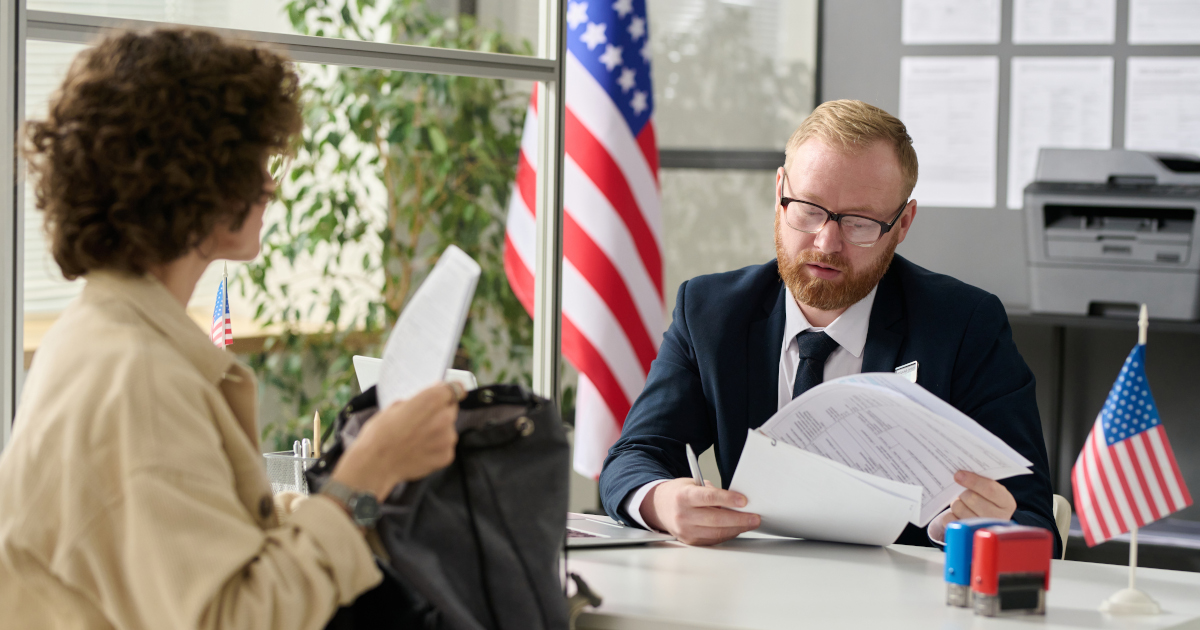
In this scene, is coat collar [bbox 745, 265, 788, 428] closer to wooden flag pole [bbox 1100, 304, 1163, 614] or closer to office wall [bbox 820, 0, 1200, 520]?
wooden flag pole [bbox 1100, 304, 1163, 614]

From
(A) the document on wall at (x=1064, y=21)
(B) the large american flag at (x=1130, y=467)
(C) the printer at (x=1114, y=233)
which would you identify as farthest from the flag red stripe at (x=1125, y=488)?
(A) the document on wall at (x=1064, y=21)

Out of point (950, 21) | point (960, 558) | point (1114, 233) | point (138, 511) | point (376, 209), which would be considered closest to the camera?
point (138, 511)

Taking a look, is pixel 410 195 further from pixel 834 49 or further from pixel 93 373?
pixel 93 373

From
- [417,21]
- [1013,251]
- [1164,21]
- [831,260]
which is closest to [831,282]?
[831,260]

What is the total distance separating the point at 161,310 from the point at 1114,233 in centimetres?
250

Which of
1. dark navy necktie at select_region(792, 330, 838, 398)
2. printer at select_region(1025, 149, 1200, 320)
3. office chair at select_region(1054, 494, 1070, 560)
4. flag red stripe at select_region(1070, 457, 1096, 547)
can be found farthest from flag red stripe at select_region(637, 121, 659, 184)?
flag red stripe at select_region(1070, 457, 1096, 547)

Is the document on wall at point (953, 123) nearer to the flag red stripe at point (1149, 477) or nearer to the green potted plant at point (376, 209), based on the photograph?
the green potted plant at point (376, 209)

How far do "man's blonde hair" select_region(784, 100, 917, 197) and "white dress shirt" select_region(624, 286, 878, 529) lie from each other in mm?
226

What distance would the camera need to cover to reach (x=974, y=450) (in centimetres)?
131

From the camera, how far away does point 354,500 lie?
38.2 inches

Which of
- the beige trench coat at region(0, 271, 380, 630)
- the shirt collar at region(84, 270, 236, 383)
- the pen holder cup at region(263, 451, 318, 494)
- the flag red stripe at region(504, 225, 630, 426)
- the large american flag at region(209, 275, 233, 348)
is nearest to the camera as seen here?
the beige trench coat at region(0, 271, 380, 630)

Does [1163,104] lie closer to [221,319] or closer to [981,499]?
[981,499]

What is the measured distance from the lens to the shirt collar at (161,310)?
0.94 m

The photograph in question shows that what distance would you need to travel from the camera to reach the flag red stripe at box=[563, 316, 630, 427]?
317cm
